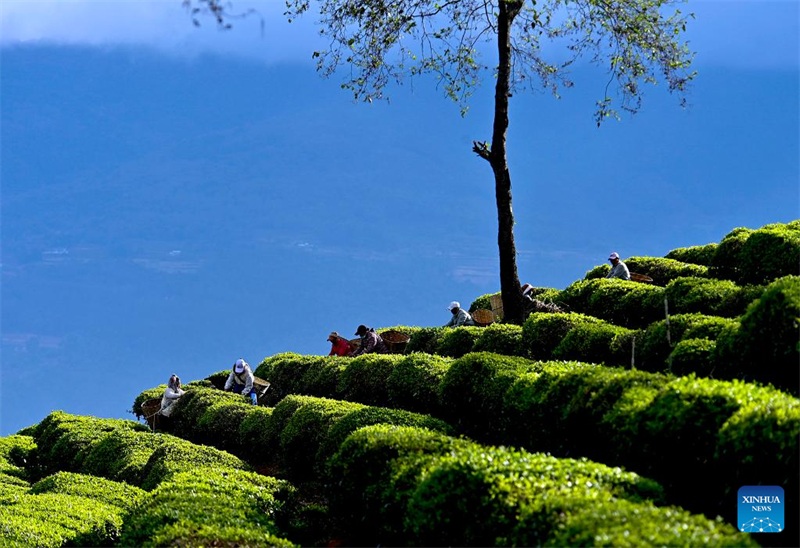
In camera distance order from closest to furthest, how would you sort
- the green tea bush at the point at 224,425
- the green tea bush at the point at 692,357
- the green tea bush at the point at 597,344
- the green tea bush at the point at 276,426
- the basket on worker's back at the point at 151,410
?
the green tea bush at the point at 692,357, the green tea bush at the point at 597,344, the green tea bush at the point at 276,426, the green tea bush at the point at 224,425, the basket on worker's back at the point at 151,410

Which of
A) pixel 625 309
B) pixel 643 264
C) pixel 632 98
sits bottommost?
pixel 625 309

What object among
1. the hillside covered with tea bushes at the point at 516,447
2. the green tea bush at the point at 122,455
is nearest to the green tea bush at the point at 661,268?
the hillside covered with tea bushes at the point at 516,447

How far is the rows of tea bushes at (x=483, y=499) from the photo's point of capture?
6.94 m

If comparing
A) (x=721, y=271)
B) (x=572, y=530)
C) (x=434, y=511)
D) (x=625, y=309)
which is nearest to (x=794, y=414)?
(x=572, y=530)

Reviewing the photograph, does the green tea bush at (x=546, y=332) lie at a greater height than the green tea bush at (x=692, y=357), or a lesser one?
greater

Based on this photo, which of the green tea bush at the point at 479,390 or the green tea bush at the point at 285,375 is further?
the green tea bush at the point at 285,375

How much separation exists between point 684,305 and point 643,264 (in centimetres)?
1245

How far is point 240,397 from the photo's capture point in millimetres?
23922

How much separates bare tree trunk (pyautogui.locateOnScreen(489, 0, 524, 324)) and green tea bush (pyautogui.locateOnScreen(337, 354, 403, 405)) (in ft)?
13.8

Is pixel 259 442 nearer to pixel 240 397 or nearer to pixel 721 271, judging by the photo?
pixel 240 397

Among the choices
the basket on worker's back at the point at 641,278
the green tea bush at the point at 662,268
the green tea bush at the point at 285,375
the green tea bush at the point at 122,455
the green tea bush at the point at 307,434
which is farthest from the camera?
the basket on worker's back at the point at 641,278

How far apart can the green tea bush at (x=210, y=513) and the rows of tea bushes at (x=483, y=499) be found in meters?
1.10

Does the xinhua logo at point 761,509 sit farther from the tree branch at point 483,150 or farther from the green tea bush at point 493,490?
the tree branch at point 483,150

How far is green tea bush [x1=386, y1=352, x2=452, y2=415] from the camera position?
1712cm
